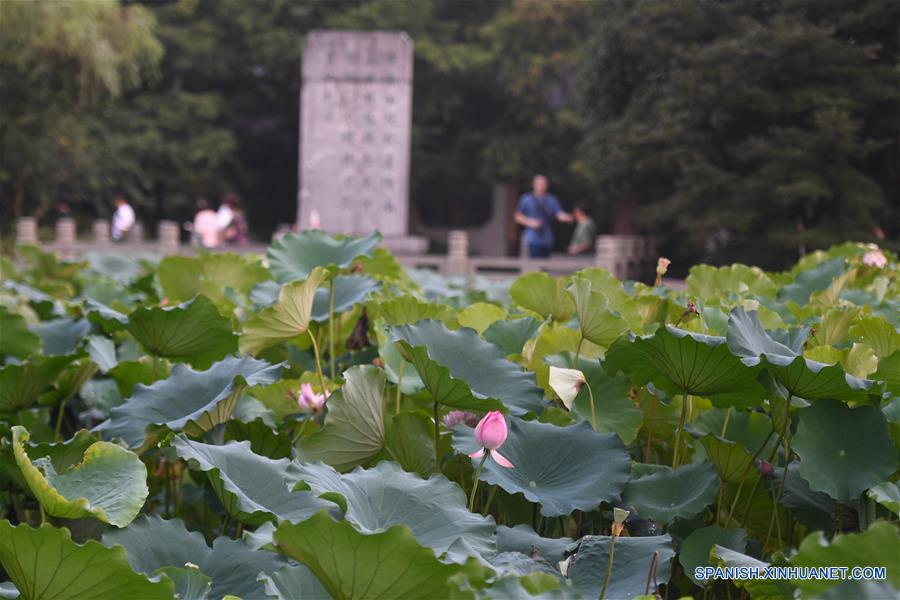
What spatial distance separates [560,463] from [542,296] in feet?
1.98

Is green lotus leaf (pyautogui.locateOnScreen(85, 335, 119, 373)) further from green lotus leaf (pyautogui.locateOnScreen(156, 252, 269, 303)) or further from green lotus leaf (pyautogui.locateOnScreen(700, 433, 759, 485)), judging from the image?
green lotus leaf (pyautogui.locateOnScreen(700, 433, 759, 485))

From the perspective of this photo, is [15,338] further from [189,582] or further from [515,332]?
[189,582]

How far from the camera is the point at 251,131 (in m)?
18.4

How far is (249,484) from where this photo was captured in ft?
3.65

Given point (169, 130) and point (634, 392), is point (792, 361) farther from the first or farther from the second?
point (169, 130)

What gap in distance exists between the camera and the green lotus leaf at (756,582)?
98 cm

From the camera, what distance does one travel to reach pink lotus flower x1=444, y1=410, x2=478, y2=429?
1319 mm

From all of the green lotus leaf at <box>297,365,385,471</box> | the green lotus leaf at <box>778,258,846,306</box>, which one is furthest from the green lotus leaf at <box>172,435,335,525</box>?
the green lotus leaf at <box>778,258,846,306</box>

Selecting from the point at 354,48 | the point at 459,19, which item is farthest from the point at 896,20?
the point at 459,19

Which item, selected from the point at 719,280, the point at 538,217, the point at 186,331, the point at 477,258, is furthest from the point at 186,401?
the point at 477,258

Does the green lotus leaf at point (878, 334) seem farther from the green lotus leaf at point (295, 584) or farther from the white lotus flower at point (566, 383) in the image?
the green lotus leaf at point (295, 584)

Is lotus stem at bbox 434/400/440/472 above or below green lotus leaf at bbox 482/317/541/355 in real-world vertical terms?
below

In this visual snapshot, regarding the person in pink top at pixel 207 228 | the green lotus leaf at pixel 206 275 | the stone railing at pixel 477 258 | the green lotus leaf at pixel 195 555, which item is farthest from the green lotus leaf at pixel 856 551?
the person in pink top at pixel 207 228

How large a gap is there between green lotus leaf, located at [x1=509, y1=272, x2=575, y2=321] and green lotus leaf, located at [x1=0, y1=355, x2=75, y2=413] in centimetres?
74
